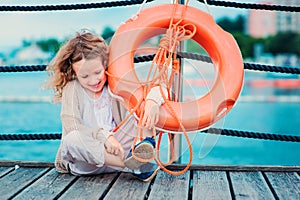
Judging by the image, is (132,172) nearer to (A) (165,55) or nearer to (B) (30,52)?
(A) (165,55)

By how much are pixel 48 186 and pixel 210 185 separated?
18.3 inches

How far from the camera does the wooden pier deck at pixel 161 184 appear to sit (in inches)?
57.5

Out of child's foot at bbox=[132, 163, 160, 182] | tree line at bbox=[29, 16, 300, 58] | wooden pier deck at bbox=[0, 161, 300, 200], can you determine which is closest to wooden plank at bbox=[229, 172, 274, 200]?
wooden pier deck at bbox=[0, 161, 300, 200]

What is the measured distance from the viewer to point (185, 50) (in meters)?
1.96

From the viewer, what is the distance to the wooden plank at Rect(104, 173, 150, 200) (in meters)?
1.45

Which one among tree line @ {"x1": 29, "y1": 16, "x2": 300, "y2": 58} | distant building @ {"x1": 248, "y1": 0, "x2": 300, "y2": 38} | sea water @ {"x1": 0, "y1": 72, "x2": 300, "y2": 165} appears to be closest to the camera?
sea water @ {"x1": 0, "y1": 72, "x2": 300, "y2": 165}

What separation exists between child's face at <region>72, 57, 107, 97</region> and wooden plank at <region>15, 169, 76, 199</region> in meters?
0.29

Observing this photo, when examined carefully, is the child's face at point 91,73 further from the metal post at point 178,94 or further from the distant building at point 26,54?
the distant building at point 26,54

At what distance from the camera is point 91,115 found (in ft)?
5.45

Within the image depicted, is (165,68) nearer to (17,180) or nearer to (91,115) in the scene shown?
(91,115)

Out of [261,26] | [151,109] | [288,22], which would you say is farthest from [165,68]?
[261,26]

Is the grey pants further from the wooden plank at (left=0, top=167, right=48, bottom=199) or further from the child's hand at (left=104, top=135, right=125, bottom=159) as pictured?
the wooden plank at (left=0, top=167, right=48, bottom=199)

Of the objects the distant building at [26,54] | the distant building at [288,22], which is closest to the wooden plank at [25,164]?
the distant building at [26,54]

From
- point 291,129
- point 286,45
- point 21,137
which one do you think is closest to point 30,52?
point 291,129
